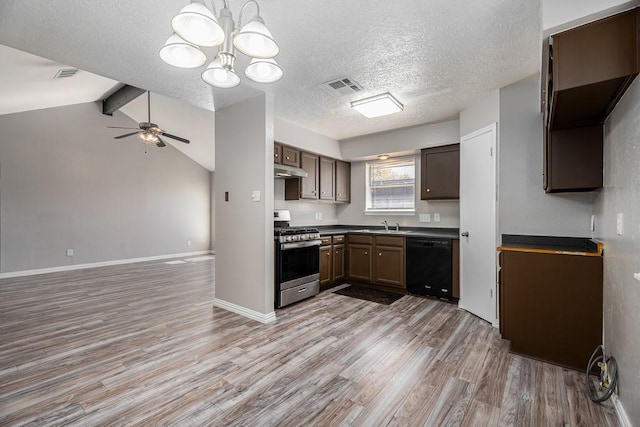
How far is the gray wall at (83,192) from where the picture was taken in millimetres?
5387

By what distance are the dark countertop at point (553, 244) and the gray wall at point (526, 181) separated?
0.05 metres

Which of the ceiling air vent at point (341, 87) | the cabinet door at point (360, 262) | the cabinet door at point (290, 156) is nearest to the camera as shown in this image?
the ceiling air vent at point (341, 87)

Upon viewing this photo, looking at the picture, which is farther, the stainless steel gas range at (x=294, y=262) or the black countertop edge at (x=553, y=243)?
the stainless steel gas range at (x=294, y=262)

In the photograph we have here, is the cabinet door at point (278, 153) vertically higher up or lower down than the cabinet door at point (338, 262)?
higher up

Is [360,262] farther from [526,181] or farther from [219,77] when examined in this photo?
[219,77]

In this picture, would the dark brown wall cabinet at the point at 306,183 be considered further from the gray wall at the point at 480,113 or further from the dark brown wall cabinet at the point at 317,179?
the gray wall at the point at 480,113

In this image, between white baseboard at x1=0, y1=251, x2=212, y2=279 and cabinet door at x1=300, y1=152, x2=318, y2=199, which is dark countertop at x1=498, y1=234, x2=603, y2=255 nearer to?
cabinet door at x1=300, y1=152, x2=318, y2=199

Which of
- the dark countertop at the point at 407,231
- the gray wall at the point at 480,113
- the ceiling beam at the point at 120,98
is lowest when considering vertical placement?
the dark countertop at the point at 407,231

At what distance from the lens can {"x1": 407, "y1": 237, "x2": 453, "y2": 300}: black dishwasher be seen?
3.85 metres

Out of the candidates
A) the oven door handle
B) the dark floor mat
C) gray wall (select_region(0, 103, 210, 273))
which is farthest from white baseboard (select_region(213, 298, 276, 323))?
gray wall (select_region(0, 103, 210, 273))

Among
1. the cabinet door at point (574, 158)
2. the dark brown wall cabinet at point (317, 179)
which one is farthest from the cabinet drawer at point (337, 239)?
the cabinet door at point (574, 158)

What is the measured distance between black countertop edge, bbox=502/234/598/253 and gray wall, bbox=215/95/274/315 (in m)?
2.54

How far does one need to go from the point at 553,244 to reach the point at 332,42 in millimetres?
2697

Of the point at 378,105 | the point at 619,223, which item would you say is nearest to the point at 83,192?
the point at 378,105
